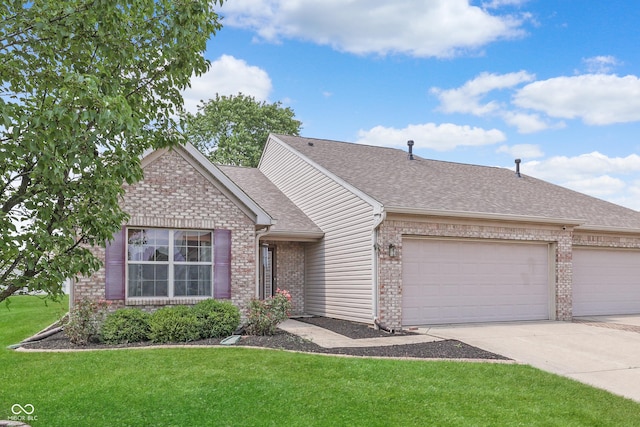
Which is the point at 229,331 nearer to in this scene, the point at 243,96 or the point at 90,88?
the point at 90,88

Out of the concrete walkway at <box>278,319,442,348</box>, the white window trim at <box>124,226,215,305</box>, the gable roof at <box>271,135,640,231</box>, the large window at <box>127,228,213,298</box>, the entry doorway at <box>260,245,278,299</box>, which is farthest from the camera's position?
the entry doorway at <box>260,245,278,299</box>

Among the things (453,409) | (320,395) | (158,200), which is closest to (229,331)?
(158,200)

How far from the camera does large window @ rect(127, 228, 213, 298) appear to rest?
11.9 meters

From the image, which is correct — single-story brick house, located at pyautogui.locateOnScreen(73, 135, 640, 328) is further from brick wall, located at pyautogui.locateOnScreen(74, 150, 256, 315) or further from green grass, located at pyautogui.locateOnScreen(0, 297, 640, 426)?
green grass, located at pyautogui.locateOnScreen(0, 297, 640, 426)

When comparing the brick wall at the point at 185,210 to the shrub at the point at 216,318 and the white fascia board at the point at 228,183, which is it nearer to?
the white fascia board at the point at 228,183

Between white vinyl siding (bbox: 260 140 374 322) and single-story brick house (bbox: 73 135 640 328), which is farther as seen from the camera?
white vinyl siding (bbox: 260 140 374 322)

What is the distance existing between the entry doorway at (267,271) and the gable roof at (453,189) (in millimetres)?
3235

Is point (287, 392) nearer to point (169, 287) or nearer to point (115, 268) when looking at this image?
point (169, 287)

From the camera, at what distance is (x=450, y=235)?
14.4m

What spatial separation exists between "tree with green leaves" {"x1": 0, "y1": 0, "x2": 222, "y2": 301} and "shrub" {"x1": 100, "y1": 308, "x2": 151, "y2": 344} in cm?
608

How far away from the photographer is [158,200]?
40.0 ft

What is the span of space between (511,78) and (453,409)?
1577 centimetres

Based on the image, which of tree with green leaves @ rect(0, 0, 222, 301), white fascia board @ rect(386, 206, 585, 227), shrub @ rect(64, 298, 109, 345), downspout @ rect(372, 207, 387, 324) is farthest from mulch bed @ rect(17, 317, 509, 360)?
tree with green leaves @ rect(0, 0, 222, 301)

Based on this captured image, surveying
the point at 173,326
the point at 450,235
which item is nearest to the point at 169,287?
the point at 173,326
